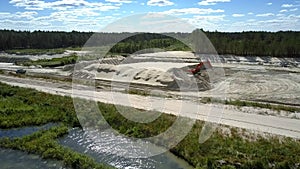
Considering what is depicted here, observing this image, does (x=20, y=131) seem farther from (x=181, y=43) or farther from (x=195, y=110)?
(x=181, y=43)

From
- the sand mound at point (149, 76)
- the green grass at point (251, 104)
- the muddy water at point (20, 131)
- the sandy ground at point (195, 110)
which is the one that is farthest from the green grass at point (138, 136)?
the sand mound at point (149, 76)

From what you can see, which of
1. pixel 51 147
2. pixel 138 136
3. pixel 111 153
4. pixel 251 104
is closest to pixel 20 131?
pixel 51 147

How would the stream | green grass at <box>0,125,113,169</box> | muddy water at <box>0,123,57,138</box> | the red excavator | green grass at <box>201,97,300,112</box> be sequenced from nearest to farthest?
green grass at <box>0,125,113,169</box> < the stream < muddy water at <box>0,123,57,138</box> < green grass at <box>201,97,300,112</box> < the red excavator

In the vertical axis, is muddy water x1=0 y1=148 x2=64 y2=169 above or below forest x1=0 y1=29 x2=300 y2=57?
below

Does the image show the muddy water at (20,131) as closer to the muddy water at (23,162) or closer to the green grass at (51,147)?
the green grass at (51,147)

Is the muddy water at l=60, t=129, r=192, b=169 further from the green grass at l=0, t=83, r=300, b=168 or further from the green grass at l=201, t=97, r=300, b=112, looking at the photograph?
the green grass at l=201, t=97, r=300, b=112

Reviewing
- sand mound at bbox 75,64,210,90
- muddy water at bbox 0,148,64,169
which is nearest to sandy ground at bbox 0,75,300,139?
sand mound at bbox 75,64,210,90

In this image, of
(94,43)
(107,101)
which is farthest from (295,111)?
(94,43)
